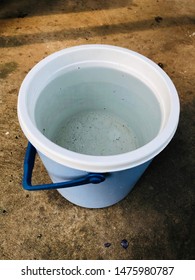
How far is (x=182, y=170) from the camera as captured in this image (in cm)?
135

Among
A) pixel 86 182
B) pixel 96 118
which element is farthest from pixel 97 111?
pixel 86 182

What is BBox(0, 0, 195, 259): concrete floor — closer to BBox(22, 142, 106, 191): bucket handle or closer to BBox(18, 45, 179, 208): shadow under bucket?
BBox(18, 45, 179, 208): shadow under bucket

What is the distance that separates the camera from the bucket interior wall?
112 centimetres

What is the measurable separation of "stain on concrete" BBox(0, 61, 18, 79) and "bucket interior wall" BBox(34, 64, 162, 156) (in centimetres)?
53

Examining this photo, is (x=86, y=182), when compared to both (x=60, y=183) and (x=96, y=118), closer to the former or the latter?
(x=60, y=183)

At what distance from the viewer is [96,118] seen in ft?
4.44

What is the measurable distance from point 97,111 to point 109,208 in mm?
413

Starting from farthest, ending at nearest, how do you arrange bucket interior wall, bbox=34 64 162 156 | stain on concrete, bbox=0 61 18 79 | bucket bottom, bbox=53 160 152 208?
stain on concrete, bbox=0 61 18 79 → bucket interior wall, bbox=34 64 162 156 → bucket bottom, bbox=53 160 152 208

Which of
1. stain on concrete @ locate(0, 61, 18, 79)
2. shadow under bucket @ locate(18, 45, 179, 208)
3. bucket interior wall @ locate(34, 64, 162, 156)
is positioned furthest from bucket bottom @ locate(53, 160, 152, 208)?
stain on concrete @ locate(0, 61, 18, 79)

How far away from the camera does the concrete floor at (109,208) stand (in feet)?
3.80

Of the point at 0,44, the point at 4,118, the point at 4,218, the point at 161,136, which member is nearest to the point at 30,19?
the point at 0,44

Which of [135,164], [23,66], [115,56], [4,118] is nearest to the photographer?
[135,164]
